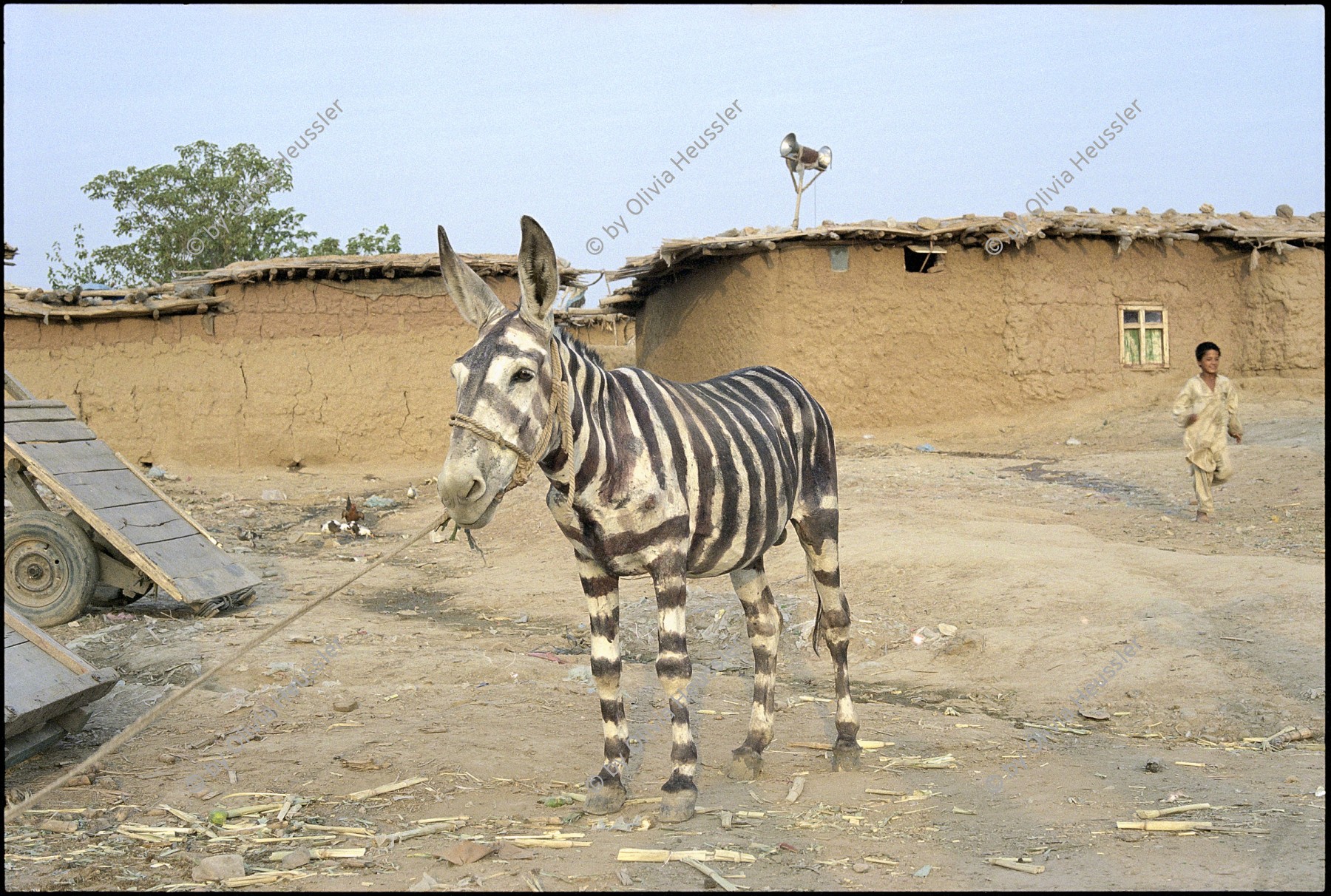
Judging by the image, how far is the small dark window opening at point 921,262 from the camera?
53.9 feet

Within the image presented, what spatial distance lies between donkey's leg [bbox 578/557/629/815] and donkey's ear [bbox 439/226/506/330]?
1051 millimetres

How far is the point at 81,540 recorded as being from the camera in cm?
774

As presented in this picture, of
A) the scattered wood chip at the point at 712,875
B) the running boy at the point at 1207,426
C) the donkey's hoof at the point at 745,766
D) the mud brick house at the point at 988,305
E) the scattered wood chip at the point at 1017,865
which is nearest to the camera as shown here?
the scattered wood chip at the point at 712,875

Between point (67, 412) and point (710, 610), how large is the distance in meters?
5.67

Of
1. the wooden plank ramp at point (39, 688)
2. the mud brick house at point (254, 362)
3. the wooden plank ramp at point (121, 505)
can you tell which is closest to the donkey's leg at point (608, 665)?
the wooden plank ramp at point (39, 688)

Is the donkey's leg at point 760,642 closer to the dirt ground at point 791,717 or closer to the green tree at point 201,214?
the dirt ground at point 791,717

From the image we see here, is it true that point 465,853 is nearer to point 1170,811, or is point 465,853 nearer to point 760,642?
point 760,642

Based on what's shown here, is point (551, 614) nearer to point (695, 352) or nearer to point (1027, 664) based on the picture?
point (1027, 664)

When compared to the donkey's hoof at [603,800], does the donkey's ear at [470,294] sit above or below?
above

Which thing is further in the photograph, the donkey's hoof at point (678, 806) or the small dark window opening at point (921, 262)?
the small dark window opening at point (921, 262)

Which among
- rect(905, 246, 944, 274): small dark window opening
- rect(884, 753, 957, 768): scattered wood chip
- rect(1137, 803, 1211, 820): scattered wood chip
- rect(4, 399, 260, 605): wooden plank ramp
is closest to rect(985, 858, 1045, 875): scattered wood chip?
rect(1137, 803, 1211, 820): scattered wood chip

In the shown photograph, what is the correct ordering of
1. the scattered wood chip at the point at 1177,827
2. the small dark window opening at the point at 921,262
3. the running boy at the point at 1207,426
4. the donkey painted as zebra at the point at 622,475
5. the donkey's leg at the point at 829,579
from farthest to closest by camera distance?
the small dark window opening at the point at 921,262 < the running boy at the point at 1207,426 < the donkey's leg at the point at 829,579 < the scattered wood chip at the point at 1177,827 < the donkey painted as zebra at the point at 622,475

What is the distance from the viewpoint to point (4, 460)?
307 inches

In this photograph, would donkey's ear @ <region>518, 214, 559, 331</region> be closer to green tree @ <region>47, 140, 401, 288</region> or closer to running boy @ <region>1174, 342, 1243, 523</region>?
running boy @ <region>1174, 342, 1243, 523</region>
